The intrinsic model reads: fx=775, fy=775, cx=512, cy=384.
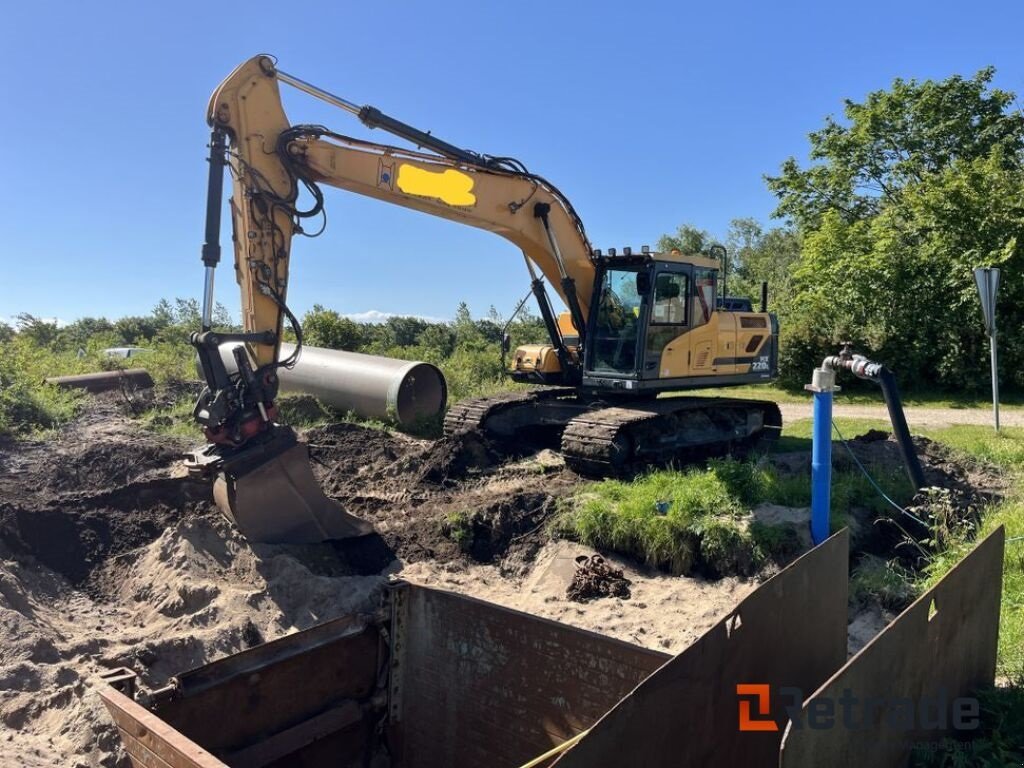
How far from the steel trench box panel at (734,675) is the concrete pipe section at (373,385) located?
938cm

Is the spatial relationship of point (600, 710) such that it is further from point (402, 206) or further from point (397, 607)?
point (402, 206)

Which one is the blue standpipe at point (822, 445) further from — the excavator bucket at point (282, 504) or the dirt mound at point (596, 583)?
the excavator bucket at point (282, 504)

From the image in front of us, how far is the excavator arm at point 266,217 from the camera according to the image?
5.76 metres

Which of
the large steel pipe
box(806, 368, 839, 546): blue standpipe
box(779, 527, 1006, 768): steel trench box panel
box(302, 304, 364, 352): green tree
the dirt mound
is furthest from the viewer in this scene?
box(302, 304, 364, 352): green tree

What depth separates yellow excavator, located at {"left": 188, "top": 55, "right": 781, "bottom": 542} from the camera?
5867 mm

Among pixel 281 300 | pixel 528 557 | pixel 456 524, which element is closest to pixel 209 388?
pixel 281 300

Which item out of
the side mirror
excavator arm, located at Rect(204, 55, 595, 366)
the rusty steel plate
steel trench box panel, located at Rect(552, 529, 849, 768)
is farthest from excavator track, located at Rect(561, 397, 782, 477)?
the rusty steel plate

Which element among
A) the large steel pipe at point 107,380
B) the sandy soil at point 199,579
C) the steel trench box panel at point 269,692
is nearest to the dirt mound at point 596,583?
the sandy soil at point 199,579

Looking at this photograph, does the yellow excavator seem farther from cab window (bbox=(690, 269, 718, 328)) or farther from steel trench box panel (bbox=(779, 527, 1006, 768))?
steel trench box panel (bbox=(779, 527, 1006, 768))

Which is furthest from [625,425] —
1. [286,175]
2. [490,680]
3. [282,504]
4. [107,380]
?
[107,380]

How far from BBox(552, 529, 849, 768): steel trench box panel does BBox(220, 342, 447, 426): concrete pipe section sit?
369 inches

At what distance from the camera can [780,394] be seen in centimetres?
1820

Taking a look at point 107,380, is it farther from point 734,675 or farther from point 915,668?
point 915,668

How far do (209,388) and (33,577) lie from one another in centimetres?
172
